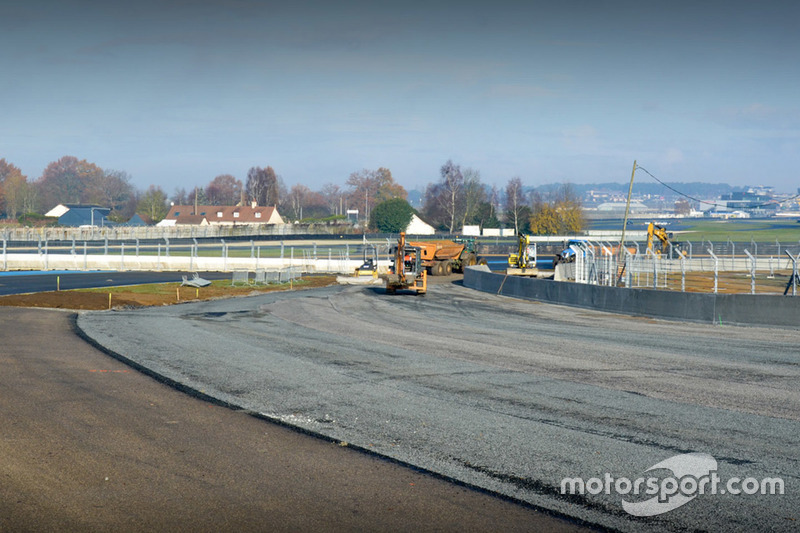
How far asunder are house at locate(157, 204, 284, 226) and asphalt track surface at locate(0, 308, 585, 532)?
13650 cm

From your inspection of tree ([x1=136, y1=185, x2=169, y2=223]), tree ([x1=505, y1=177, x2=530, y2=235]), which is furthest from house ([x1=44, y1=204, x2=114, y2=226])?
A: tree ([x1=505, y1=177, x2=530, y2=235])

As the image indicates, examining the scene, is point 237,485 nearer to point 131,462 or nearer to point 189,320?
point 131,462

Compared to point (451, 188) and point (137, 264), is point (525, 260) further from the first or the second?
point (451, 188)

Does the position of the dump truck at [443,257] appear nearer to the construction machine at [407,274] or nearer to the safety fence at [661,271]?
the safety fence at [661,271]

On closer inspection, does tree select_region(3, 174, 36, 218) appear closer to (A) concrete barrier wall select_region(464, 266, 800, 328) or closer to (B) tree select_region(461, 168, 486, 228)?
(B) tree select_region(461, 168, 486, 228)

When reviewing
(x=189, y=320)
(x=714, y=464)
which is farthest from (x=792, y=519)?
(x=189, y=320)

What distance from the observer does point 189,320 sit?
23922 mm

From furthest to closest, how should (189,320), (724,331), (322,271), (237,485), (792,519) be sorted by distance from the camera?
(322,271) → (189,320) → (724,331) → (237,485) → (792,519)

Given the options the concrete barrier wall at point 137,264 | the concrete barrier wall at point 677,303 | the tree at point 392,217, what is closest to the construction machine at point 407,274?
the concrete barrier wall at point 677,303

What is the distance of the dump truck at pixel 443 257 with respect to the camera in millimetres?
48312

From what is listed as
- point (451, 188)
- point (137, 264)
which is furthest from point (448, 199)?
point (137, 264)

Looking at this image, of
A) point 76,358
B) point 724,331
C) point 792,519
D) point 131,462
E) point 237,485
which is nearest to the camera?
point 792,519

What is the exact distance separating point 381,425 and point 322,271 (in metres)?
47.3

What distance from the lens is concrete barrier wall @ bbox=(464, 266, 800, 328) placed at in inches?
878
